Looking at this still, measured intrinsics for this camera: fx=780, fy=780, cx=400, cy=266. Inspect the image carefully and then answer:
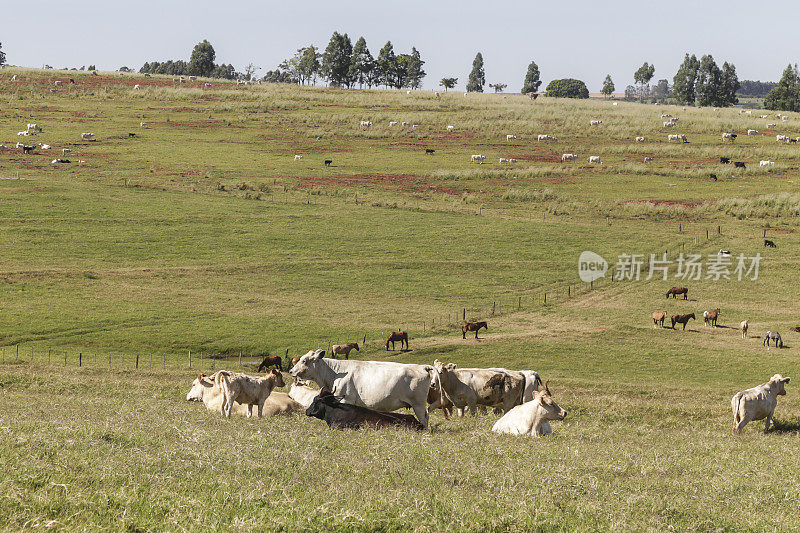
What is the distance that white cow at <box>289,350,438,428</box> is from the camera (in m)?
19.0

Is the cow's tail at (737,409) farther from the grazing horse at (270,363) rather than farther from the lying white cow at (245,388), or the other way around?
the grazing horse at (270,363)

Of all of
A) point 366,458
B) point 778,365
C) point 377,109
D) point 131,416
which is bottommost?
point 778,365

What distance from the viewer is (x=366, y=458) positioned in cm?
1245

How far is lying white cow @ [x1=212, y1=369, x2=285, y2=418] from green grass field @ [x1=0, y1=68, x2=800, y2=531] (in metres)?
1.60

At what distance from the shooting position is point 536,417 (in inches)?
672

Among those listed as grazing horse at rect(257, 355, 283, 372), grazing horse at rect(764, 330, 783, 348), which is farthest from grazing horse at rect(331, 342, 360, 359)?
grazing horse at rect(764, 330, 783, 348)

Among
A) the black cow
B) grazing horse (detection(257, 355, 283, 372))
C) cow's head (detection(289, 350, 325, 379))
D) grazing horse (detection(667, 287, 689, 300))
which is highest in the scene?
cow's head (detection(289, 350, 325, 379))

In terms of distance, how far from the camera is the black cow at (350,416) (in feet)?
54.2

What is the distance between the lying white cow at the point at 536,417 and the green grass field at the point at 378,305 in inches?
24.1

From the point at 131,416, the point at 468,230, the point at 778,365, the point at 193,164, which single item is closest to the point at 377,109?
the point at 193,164

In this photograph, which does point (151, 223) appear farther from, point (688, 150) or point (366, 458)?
point (688, 150)

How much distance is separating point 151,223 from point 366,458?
55306 millimetres

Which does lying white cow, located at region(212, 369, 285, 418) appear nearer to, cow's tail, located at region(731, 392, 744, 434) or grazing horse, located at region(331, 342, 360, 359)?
cow's tail, located at region(731, 392, 744, 434)

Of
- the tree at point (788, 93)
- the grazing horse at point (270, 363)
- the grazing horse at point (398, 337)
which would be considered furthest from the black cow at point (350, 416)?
the tree at point (788, 93)
